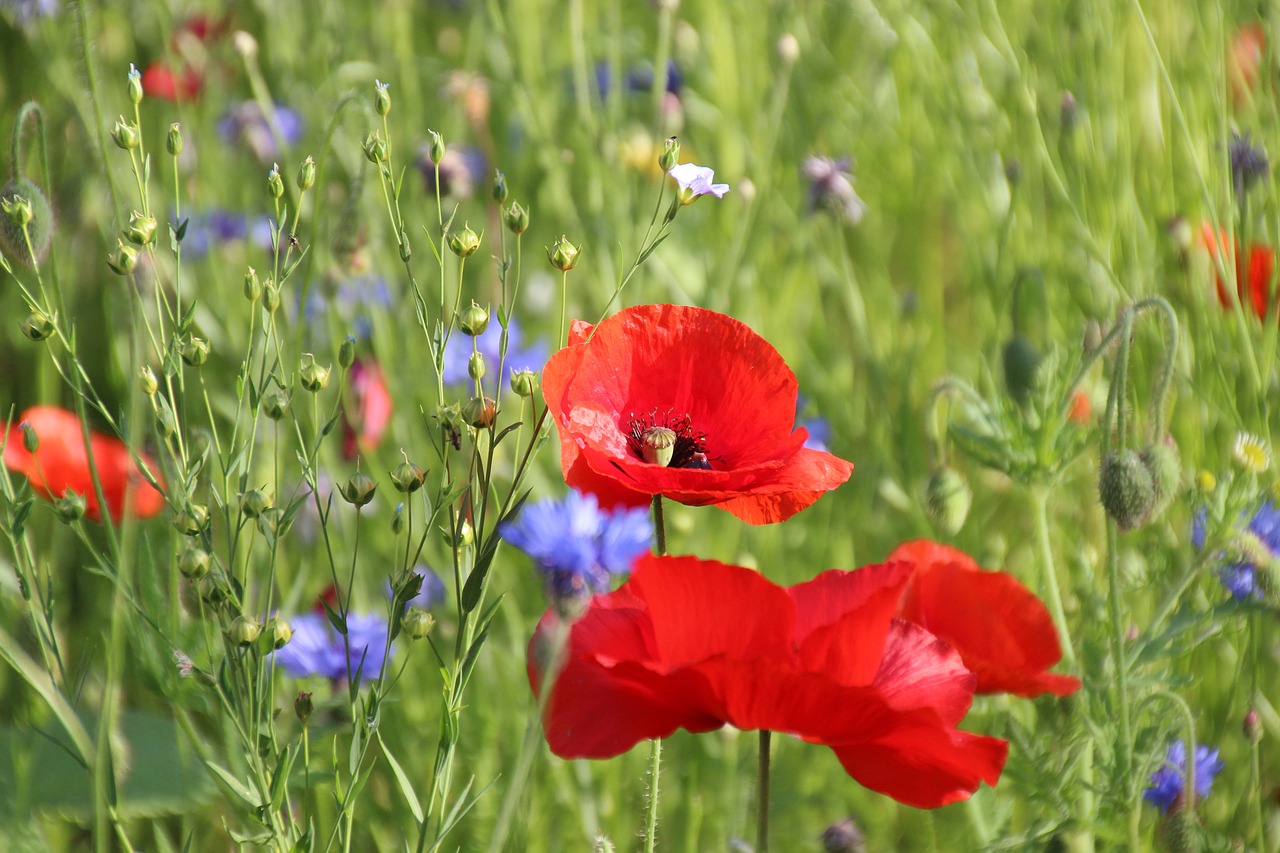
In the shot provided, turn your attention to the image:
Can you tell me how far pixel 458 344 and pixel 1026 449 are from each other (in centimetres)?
84

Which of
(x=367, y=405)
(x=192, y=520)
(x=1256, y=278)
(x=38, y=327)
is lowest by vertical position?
(x=192, y=520)

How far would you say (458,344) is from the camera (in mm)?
1555

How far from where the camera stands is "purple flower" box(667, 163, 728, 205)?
2.30ft

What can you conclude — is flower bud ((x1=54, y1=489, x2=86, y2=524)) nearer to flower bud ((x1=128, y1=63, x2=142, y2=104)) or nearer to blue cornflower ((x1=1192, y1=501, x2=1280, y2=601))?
flower bud ((x1=128, y1=63, x2=142, y2=104))

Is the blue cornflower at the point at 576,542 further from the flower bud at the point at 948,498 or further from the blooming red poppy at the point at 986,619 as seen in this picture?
the flower bud at the point at 948,498

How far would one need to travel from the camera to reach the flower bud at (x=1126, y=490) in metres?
0.88

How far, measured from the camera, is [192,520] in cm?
64

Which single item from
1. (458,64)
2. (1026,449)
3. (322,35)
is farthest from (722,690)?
(458,64)

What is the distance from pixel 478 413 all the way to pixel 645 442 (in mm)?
146

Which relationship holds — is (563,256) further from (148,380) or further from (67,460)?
(67,460)

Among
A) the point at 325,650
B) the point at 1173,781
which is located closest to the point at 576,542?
the point at 325,650

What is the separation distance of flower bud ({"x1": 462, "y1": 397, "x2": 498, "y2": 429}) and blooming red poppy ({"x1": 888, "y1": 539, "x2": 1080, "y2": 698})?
0.99 feet

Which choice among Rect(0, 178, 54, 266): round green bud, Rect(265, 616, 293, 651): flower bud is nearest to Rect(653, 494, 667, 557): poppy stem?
Rect(265, 616, 293, 651): flower bud

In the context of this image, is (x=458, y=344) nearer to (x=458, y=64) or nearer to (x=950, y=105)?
(x=950, y=105)
